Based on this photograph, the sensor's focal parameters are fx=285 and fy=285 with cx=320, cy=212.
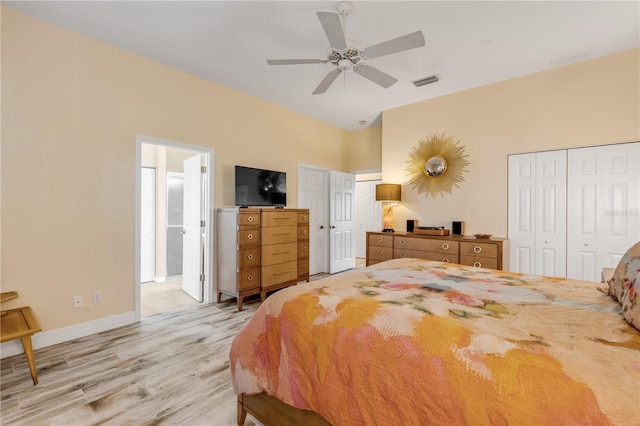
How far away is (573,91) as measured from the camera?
10.9 ft

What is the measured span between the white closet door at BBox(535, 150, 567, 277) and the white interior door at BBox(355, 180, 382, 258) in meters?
3.82

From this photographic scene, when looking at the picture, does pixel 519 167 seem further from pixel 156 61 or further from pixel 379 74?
pixel 156 61

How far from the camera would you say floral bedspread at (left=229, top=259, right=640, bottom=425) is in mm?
808

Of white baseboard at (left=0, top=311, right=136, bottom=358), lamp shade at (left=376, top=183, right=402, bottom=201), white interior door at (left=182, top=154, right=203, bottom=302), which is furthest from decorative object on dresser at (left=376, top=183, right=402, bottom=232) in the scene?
white baseboard at (left=0, top=311, right=136, bottom=358)

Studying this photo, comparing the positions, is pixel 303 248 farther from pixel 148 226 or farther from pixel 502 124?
pixel 502 124

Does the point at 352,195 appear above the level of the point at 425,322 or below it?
above

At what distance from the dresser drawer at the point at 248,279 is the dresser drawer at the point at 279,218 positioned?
24.7 inches

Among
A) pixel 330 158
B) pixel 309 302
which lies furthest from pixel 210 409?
pixel 330 158

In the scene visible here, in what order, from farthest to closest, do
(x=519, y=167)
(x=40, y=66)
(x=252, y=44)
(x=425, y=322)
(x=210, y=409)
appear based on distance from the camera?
(x=519, y=167) < (x=252, y=44) < (x=40, y=66) < (x=210, y=409) < (x=425, y=322)

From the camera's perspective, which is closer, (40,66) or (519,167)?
(40,66)

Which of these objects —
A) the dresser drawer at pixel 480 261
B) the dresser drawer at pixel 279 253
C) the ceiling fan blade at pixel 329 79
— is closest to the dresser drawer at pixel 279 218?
the dresser drawer at pixel 279 253

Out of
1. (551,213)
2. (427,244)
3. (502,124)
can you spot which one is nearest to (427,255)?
(427,244)

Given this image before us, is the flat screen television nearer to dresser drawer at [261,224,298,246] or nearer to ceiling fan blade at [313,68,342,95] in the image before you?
dresser drawer at [261,224,298,246]

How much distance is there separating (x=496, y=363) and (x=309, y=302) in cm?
81
